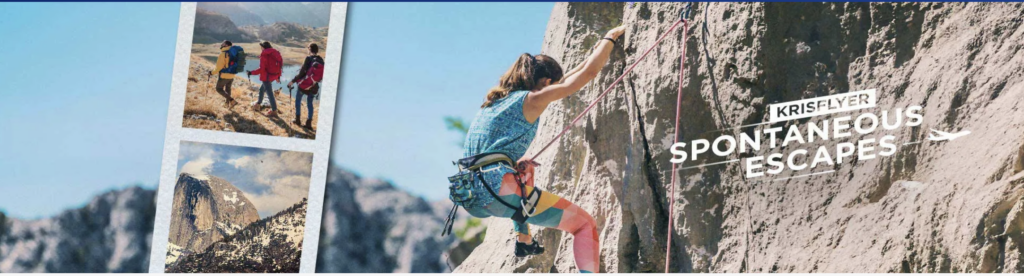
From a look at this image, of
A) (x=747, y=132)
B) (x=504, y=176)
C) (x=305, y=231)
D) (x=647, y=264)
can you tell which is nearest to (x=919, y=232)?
(x=747, y=132)

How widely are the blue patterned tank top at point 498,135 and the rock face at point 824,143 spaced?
1.83ft

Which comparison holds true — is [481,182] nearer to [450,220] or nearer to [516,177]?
[516,177]

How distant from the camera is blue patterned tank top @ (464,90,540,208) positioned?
3658mm

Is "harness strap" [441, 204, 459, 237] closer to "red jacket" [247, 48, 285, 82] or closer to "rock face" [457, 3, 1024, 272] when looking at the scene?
"rock face" [457, 3, 1024, 272]

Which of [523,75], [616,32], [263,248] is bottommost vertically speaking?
[263,248]

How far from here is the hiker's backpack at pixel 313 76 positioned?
5.35 metres

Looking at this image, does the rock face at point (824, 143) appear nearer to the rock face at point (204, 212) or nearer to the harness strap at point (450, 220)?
the harness strap at point (450, 220)

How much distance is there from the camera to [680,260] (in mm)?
3793

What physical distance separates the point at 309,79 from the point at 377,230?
4.50m

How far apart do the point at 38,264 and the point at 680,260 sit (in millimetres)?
5614

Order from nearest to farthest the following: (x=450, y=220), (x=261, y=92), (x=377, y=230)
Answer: (x=450, y=220) → (x=261, y=92) → (x=377, y=230)

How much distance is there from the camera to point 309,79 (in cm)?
537

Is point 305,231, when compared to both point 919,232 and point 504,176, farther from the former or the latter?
point 919,232

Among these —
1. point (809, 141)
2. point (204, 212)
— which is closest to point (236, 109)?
point (204, 212)
